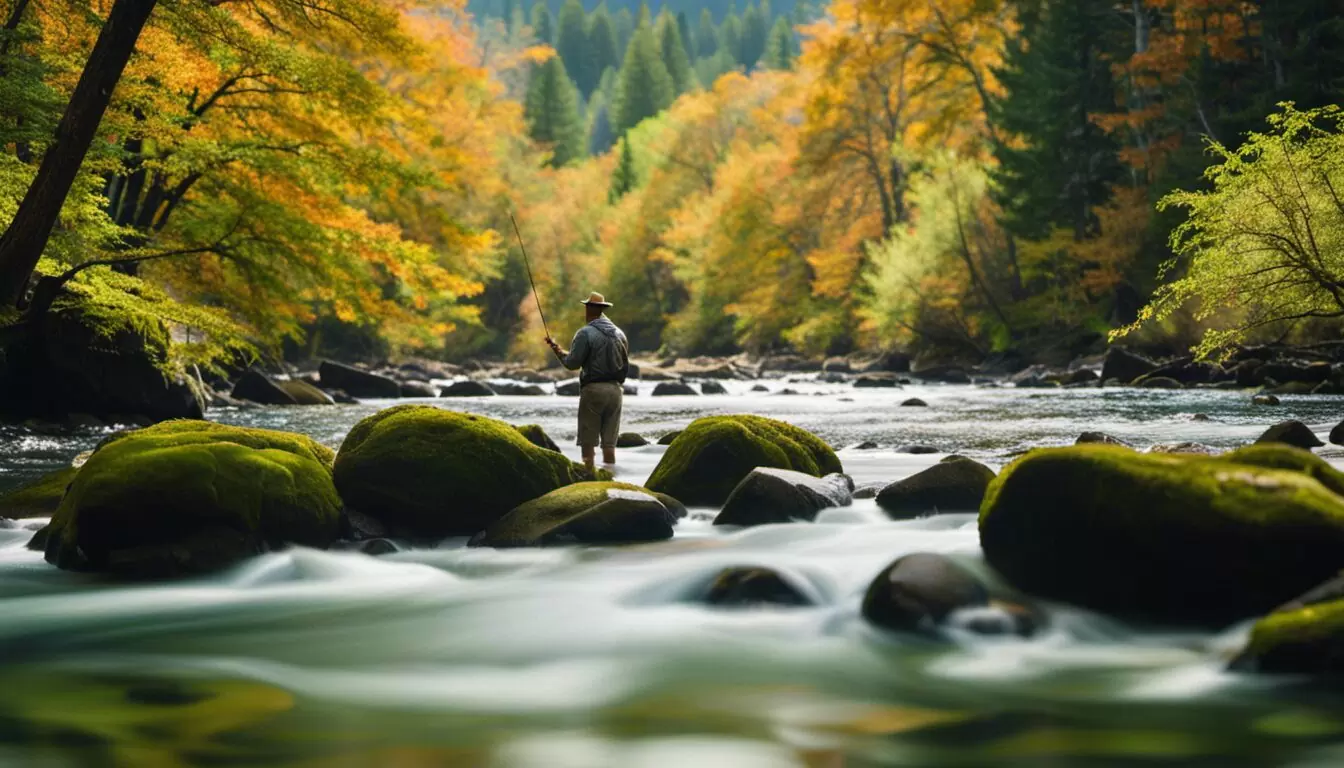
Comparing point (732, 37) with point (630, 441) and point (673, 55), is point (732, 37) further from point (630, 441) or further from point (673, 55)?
point (630, 441)

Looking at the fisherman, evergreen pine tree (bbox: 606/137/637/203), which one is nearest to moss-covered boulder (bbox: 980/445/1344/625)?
the fisherman

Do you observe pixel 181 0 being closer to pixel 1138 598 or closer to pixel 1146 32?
Result: pixel 1138 598

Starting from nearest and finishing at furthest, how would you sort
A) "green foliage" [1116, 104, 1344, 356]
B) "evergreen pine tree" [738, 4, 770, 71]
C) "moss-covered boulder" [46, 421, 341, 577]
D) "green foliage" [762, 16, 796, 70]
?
"moss-covered boulder" [46, 421, 341, 577] → "green foliage" [1116, 104, 1344, 356] → "green foliage" [762, 16, 796, 70] → "evergreen pine tree" [738, 4, 770, 71]

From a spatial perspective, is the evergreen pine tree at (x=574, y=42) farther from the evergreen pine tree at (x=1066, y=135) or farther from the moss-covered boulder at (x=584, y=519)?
the moss-covered boulder at (x=584, y=519)

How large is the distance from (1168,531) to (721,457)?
15.5ft

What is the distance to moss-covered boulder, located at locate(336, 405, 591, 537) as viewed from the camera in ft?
28.0

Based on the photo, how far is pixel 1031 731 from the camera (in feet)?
14.9

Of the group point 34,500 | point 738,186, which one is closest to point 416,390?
point 34,500

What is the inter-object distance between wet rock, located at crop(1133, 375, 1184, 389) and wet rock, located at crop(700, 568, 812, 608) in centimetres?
1953

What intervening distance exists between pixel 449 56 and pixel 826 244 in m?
16.0

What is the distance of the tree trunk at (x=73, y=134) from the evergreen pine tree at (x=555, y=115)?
275 feet

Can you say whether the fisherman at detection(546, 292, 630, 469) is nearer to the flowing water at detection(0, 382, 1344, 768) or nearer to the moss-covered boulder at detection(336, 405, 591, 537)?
the moss-covered boulder at detection(336, 405, 591, 537)

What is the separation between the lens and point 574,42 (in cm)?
16300

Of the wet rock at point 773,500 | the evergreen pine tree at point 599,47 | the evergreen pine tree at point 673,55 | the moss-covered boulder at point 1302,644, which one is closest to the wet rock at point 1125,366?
the wet rock at point 773,500
